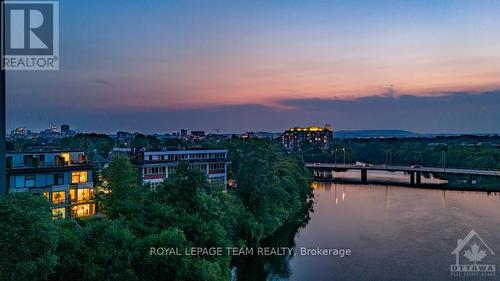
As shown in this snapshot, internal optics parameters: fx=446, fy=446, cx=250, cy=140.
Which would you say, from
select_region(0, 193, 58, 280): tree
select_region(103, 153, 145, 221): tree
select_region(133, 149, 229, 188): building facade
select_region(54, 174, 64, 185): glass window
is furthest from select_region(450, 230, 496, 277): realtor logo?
select_region(54, 174, 64, 185): glass window

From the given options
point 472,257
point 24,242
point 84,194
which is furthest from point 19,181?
point 472,257

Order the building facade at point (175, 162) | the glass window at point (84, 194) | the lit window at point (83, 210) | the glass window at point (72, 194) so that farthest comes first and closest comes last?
1. the building facade at point (175, 162)
2. the glass window at point (84, 194)
3. the lit window at point (83, 210)
4. the glass window at point (72, 194)

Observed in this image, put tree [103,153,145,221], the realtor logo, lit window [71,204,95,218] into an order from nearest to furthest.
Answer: tree [103,153,145,221]
the realtor logo
lit window [71,204,95,218]

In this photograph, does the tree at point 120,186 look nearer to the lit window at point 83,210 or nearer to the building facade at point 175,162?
the lit window at point 83,210

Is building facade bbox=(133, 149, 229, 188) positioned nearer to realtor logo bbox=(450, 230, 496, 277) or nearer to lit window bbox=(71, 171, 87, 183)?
lit window bbox=(71, 171, 87, 183)

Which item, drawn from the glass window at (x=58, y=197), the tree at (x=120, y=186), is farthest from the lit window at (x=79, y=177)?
the tree at (x=120, y=186)
